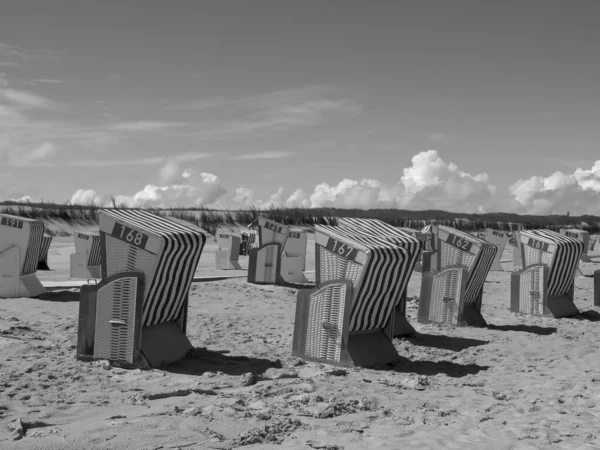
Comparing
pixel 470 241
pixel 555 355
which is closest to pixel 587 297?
pixel 470 241

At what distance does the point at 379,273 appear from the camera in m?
7.62

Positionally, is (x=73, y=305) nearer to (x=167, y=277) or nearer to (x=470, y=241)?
(x=167, y=277)

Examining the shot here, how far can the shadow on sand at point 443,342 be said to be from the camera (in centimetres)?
915

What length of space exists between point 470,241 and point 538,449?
6.64m

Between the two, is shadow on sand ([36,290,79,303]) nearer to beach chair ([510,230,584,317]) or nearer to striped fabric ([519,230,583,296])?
beach chair ([510,230,584,317])

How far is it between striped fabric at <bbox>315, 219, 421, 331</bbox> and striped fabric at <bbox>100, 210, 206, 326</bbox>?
1.49 meters

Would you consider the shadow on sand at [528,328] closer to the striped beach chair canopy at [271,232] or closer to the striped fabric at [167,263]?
the striped fabric at [167,263]

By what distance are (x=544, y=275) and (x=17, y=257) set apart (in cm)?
963

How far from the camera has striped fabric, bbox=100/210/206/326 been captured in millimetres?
6980

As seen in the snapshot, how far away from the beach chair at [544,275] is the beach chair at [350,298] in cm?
506

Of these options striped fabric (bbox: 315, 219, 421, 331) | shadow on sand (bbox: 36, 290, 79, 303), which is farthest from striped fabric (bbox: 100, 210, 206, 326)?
shadow on sand (bbox: 36, 290, 79, 303)

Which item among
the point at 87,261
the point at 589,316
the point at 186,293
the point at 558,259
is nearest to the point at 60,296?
the point at 87,261

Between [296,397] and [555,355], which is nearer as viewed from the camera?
[296,397]

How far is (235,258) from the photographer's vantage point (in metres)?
21.4
